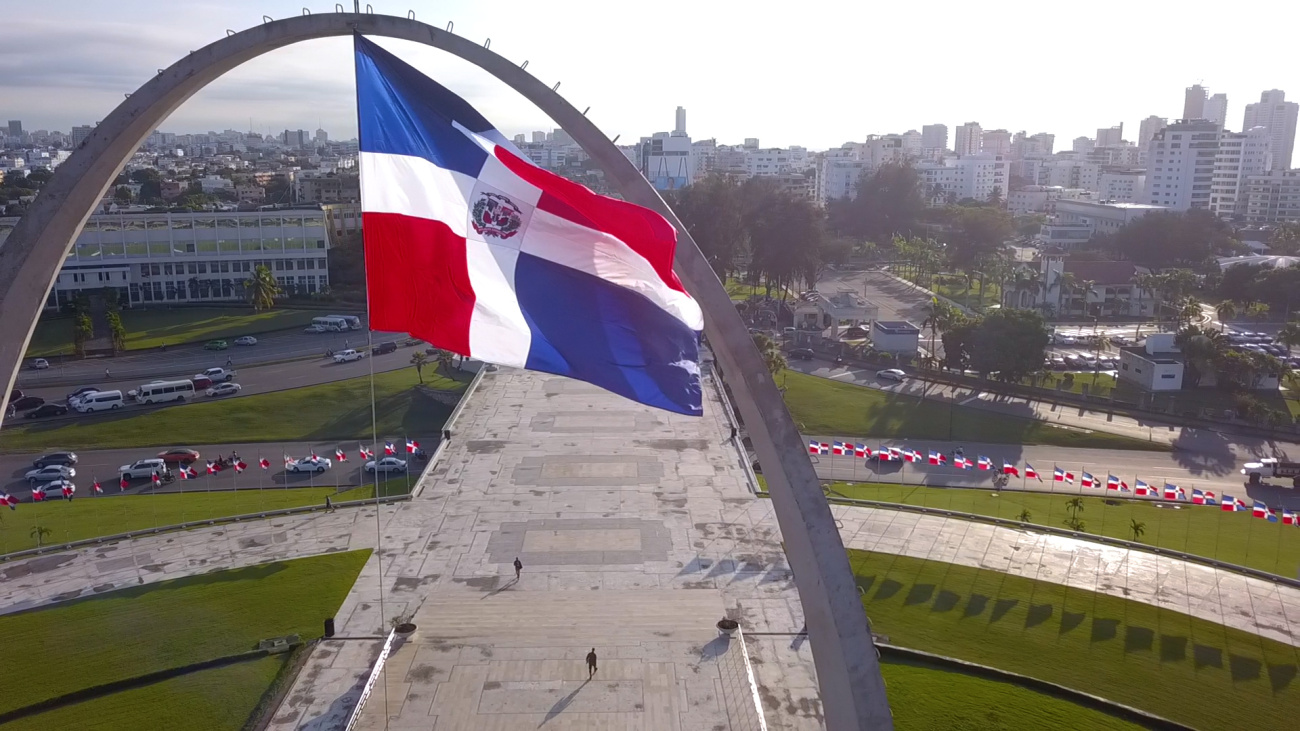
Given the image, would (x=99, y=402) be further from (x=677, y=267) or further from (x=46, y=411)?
(x=677, y=267)

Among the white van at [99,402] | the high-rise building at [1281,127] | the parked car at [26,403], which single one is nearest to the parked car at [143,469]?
the white van at [99,402]

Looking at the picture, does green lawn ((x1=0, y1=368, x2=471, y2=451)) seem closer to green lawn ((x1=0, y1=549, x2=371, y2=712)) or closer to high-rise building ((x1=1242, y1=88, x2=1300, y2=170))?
green lawn ((x1=0, y1=549, x2=371, y2=712))

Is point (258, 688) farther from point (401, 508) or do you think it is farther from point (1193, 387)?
point (1193, 387)

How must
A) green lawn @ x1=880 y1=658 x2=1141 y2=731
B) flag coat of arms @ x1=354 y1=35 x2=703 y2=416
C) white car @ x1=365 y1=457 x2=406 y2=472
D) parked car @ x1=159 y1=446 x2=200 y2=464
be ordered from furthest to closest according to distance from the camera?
1. parked car @ x1=159 y1=446 x2=200 y2=464
2. white car @ x1=365 y1=457 x2=406 y2=472
3. green lawn @ x1=880 y1=658 x2=1141 y2=731
4. flag coat of arms @ x1=354 y1=35 x2=703 y2=416

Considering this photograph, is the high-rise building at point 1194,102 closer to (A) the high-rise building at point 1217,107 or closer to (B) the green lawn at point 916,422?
(A) the high-rise building at point 1217,107

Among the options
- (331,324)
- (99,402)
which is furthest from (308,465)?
(331,324)

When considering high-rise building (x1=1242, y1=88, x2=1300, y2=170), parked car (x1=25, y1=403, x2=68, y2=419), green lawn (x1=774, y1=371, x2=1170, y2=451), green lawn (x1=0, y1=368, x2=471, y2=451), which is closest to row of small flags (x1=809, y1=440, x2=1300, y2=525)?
green lawn (x1=774, y1=371, x2=1170, y2=451)

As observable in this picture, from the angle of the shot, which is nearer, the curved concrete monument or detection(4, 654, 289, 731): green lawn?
the curved concrete monument
